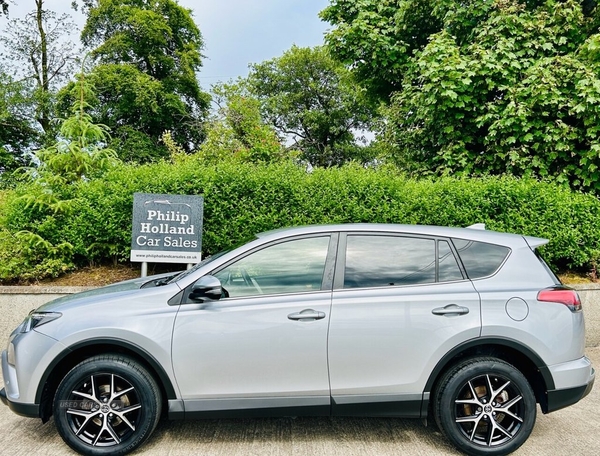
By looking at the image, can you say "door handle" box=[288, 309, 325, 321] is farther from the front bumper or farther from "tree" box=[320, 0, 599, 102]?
"tree" box=[320, 0, 599, 102]

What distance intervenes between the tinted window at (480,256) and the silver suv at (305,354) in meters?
0.08

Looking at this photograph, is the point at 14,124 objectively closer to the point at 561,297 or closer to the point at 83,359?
the point at 83,359

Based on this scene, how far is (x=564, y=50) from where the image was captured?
762 centimetres

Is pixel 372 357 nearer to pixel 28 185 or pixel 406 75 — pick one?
pixel 28 185

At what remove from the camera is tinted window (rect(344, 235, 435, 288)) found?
126 inches

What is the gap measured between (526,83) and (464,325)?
5.75 metres

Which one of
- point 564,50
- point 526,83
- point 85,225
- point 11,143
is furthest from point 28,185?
point 11,143

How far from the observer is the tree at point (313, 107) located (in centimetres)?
3344

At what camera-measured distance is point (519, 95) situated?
281 inches

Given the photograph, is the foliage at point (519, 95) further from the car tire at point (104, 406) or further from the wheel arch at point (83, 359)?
the car tire at point (104, 406)

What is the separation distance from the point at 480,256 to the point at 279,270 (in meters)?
1.51

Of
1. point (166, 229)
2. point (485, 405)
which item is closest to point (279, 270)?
point (485, 405)

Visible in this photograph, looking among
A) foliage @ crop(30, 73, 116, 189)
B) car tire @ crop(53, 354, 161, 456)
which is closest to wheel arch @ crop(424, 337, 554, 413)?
car tire @ crop(53, 354, 161, 456)

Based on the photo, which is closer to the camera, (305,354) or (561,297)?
(305,354)
